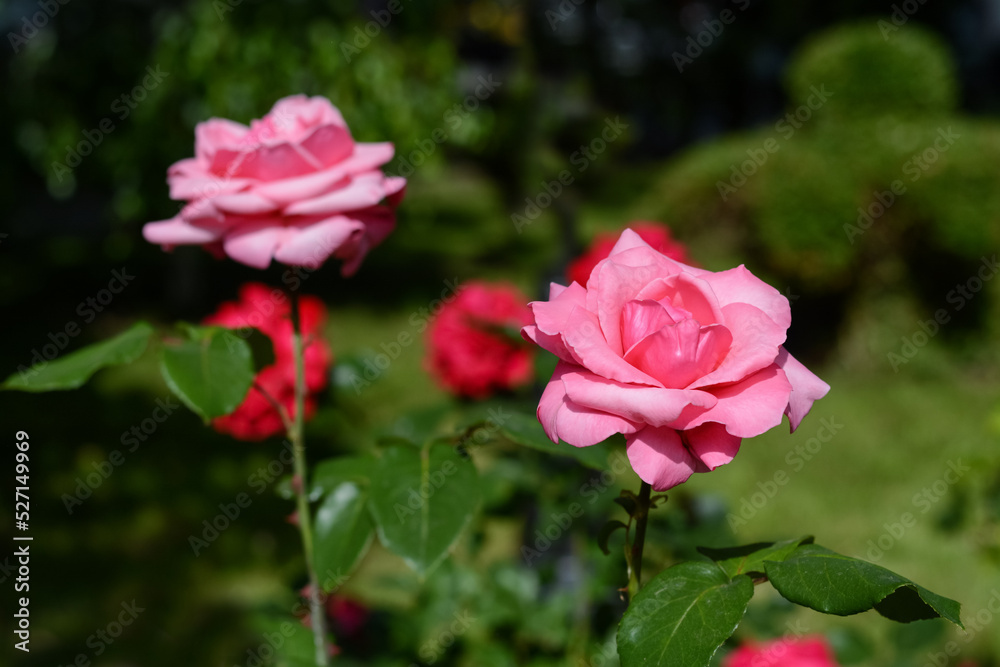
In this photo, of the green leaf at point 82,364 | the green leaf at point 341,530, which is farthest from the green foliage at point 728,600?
the green leaf at point 82,364

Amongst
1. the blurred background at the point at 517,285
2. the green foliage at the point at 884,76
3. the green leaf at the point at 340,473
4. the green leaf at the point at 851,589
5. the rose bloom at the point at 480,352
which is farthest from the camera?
the green foliage at the point at 884,76

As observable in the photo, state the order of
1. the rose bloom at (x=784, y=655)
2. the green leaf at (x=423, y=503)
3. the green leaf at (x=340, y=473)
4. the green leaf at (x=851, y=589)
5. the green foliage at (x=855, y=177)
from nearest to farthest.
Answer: the green leaf at (x=851, y=589) → the green leaf at (x=423, y=503) → the green leaf at (x=340, y=473) → the rose bloom at (x=784, y=655) → the green foliage at (x=855, y=177)

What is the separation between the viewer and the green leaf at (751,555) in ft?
1.92

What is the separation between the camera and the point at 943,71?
15.0 feet

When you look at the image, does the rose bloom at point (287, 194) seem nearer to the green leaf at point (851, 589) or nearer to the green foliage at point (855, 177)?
the green leaf at point (851, 589)

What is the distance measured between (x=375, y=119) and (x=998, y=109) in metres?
8.60

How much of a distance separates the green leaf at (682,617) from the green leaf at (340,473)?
29cm

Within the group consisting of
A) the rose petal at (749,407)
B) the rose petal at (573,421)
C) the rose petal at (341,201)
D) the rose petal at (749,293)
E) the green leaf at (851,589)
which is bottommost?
the green leaf at (851,589)

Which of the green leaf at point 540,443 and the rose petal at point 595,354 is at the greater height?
the rose petal at point 595,354

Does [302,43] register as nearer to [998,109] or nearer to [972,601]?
[972,601]

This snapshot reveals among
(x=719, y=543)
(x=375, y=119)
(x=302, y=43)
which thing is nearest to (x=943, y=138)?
(x=375, y=119)

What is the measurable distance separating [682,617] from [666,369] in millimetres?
158

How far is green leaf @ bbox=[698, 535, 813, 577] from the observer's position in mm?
585

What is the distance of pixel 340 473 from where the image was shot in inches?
29.9
